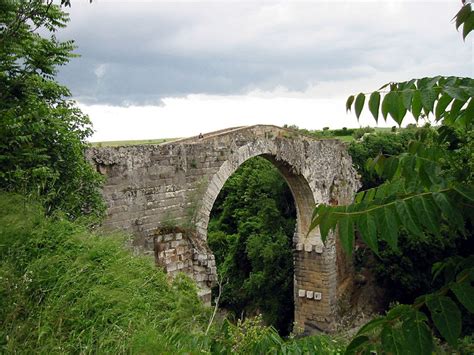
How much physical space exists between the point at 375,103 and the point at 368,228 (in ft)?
1.90

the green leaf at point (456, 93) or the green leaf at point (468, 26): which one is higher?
the green leaf at point (468, 26)

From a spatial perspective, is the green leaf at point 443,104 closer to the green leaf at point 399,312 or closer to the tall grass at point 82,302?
the green leaf at point 399,312

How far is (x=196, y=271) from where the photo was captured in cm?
914

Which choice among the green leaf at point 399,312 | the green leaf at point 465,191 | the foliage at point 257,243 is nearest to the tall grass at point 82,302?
the green leaf at point 399,312

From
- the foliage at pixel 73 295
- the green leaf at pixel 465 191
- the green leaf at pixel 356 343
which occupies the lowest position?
the foliage at pixel 73 295

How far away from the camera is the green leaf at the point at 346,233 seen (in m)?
1.60

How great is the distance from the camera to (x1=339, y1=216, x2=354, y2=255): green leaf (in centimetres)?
160

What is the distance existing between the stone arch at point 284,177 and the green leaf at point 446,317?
18.3 ft

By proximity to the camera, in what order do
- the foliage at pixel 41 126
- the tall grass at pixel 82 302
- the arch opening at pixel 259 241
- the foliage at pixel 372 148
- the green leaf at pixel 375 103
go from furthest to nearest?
the arch opening at pixel 259 241 < the foliage at pixel 372 148 < the foliage at pixel 41 126 < the tall grass at pixel 82 302 < the green leaf at pixel 375 103

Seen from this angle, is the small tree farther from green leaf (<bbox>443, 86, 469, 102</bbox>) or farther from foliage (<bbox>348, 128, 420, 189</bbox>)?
foliage (<bbox>348, 128, 420, 189</bbox>)

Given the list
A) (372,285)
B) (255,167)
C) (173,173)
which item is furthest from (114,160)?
(255,167)

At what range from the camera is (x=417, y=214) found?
5.37 feet

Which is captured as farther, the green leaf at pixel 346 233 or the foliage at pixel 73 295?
the foliage at pixel 73 295

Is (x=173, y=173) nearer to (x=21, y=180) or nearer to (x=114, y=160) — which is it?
(x=114, y=160)
